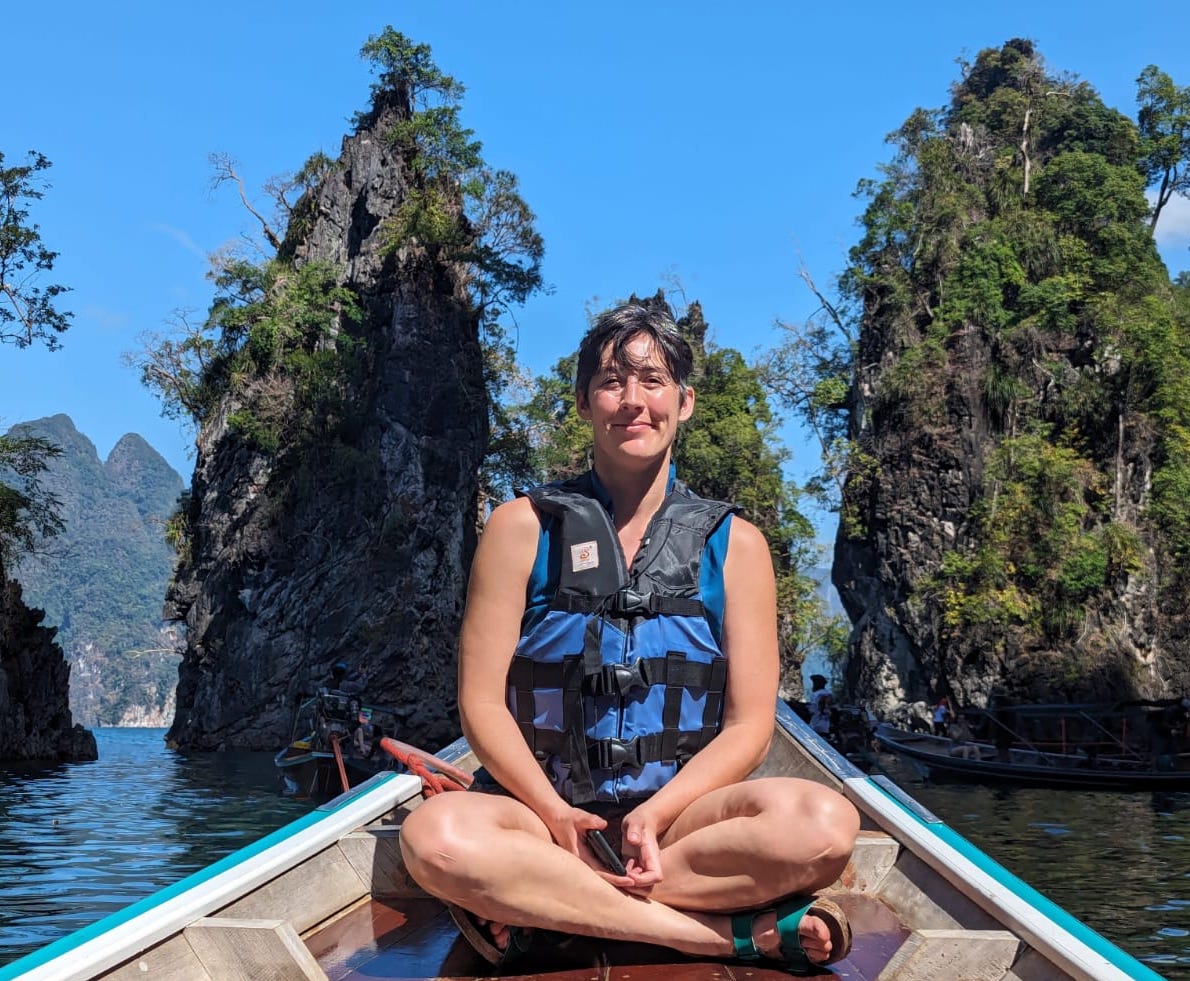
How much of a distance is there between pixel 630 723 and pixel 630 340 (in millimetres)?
844

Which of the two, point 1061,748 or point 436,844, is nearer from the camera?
point 436,844

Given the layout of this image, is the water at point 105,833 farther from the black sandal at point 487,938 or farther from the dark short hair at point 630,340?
the dark short hair at point 630,340

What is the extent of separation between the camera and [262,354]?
27031 millimetres

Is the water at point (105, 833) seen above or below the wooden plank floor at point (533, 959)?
below

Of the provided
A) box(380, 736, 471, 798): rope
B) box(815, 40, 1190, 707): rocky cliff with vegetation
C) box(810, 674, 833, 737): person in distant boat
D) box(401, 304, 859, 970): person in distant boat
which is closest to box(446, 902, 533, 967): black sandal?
box(401, 304, 859, 970): person in distant boat

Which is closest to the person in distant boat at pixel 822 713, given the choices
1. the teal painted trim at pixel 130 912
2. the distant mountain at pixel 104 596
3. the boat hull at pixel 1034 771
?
the boat hull at pixel 1034 771

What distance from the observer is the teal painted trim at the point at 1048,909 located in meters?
1.81

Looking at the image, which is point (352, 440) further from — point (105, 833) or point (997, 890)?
point (997, 890)

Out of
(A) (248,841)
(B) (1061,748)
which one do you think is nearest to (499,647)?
(A) (248,841)

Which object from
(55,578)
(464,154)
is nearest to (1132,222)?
(464,154)

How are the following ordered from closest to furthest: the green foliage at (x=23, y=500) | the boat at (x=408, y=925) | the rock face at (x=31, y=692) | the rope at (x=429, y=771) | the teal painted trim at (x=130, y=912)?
the teal painted trim at (x=130, y=912), the boat at (x=408, y=925), the rope at (x=429, y=771), the green foliage at (x=23, y=500), the rock face at (x=31, y=692)

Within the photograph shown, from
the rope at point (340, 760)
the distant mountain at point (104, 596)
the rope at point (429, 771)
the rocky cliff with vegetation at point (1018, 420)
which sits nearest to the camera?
the rope at point (429, 771)

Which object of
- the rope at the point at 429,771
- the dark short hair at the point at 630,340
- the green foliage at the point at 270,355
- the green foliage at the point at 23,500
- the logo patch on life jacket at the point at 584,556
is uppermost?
the green foliage at the point at 270,355

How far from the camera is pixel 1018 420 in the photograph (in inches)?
1038
